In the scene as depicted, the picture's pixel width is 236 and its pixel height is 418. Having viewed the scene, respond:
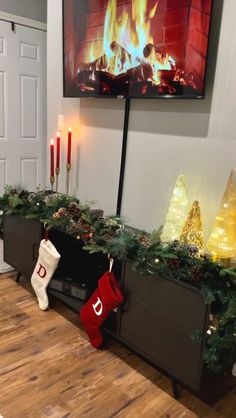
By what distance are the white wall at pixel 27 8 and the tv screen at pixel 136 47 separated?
861 millimetres

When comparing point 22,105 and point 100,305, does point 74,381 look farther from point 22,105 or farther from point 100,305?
point 22,105

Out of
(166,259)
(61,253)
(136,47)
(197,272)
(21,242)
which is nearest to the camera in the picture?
(197,272)

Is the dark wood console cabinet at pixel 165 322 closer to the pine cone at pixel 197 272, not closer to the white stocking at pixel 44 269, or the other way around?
the pine cone at pixel 197 272

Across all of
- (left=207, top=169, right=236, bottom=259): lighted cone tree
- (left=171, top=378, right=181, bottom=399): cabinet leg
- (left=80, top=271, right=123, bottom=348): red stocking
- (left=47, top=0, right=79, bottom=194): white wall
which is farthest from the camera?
(left=47, top=0, right=79, bottom=194): white wall

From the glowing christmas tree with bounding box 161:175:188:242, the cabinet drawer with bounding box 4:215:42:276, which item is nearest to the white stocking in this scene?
the cabinet drawer with bounding box 4:215:42:276

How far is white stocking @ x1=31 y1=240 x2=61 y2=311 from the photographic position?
2.45 meters

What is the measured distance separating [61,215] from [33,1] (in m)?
2.18

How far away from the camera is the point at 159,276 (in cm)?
176

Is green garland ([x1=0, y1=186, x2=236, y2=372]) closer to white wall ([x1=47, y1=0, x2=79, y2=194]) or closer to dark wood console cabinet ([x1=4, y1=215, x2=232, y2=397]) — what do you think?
dark wood console cabinet ([x1=4, y1=215, x2=232, y2=397])

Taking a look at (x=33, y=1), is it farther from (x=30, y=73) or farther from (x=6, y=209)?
(x=6, y=209)

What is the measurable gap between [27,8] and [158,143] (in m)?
2.03

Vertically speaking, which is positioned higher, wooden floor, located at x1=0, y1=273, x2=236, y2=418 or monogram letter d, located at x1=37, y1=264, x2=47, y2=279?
monogram letter d, located at x1=37, y1=264, x2=47, y2=279

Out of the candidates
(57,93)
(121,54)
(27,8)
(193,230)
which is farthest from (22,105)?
(193,230)

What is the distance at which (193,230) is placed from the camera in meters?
1.81
